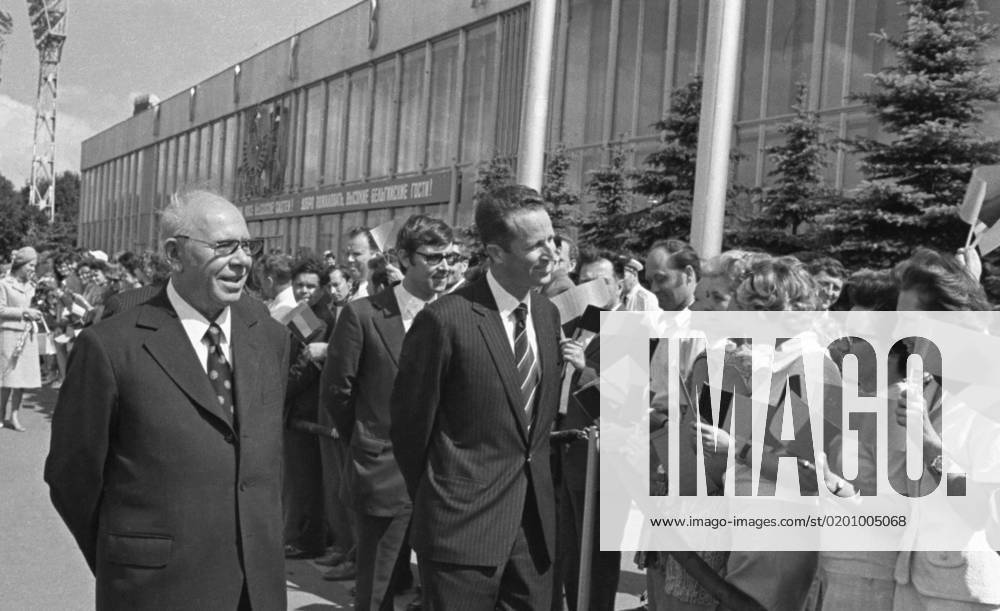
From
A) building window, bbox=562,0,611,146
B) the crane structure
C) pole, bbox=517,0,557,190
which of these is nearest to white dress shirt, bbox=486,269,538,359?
pole, bbox=517,0,557,190

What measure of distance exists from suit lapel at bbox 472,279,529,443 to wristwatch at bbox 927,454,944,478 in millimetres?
1329

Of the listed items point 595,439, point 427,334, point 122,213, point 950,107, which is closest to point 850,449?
point 595,439

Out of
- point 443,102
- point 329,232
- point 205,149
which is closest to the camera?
point 443,102

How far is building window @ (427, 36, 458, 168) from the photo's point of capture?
30078 mm

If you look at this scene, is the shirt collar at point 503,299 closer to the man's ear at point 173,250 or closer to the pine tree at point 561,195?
the man's ear at point 173,250

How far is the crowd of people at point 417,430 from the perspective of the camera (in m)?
3.27

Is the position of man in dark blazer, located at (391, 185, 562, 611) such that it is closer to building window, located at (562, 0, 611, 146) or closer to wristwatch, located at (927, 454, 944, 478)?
wristwatch, located at (927, 454, 944, 478)

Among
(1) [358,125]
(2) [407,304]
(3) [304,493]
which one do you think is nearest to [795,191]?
(3) [304,493]

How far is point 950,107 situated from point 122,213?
55.2 m

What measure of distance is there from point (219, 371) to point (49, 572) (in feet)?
13.7

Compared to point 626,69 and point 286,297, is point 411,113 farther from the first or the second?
point 286,297

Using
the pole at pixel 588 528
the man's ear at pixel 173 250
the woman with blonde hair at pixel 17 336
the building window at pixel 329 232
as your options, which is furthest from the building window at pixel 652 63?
the man's ear at pixel 173 250

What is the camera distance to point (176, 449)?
328 centimetres

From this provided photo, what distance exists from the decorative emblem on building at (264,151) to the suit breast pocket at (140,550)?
125 feet
